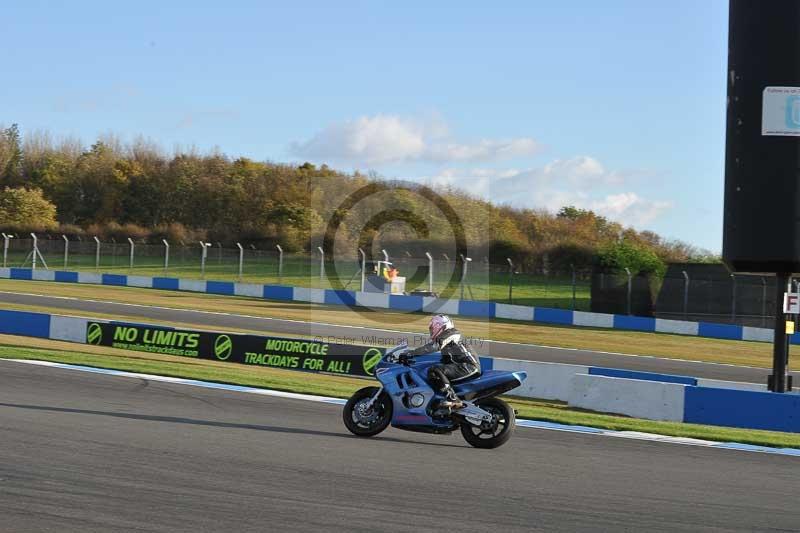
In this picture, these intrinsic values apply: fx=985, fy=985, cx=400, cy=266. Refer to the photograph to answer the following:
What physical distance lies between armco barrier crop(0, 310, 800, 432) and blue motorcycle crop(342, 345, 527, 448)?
207 inches

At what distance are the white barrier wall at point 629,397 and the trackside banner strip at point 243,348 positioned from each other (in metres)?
4.26

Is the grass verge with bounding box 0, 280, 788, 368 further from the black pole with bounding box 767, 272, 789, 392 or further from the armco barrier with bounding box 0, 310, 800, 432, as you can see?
the black pole with bounding box 767, 272, 789, 392

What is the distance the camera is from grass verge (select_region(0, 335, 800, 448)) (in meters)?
13.3

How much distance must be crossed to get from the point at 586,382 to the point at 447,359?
611 centimetres

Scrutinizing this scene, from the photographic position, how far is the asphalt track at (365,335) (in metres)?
25.8

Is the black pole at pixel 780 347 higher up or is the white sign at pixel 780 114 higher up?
the white sign at pixel 780 114

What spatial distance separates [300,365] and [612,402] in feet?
22.5

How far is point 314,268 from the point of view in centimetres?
Answer: 4322

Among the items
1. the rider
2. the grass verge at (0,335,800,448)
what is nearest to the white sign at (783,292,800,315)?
the grass verge at (0,335,800,448)

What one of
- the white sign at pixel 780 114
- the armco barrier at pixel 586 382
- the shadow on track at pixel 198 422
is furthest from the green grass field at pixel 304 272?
the shadow on track at pixel 198 422

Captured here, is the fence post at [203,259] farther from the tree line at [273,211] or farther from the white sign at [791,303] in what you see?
the white sign at [791,303]

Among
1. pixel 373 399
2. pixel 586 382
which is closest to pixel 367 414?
pixel 373 399

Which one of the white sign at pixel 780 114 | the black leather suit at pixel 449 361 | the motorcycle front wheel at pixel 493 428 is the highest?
the white sign at pixel 780 114
